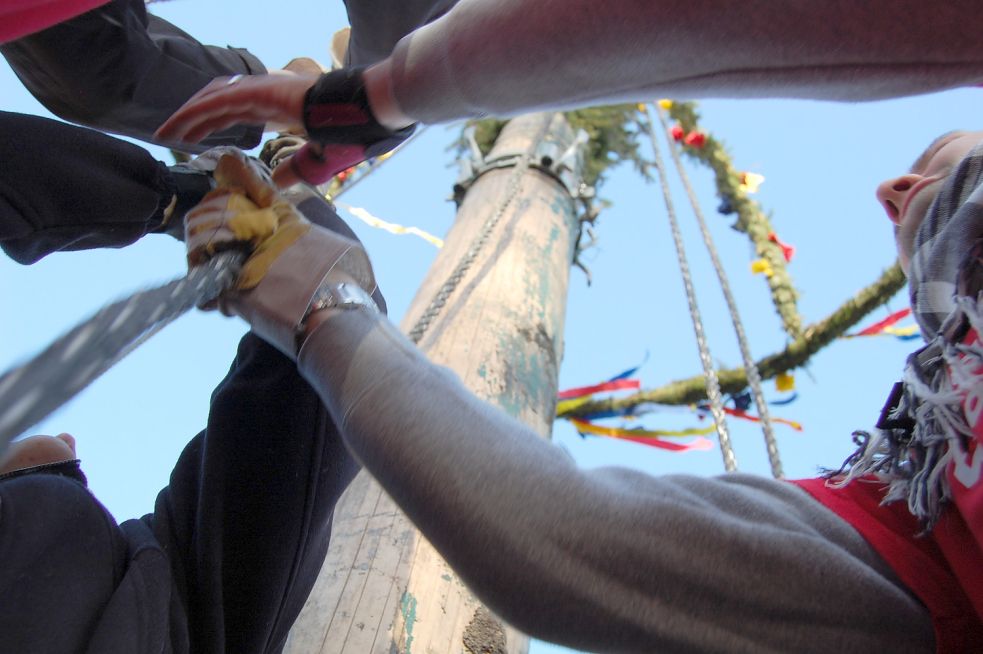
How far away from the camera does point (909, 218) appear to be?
35.4 inches

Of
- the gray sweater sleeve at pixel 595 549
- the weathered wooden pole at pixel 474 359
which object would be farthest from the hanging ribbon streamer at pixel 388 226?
the gray sweater sleeve at pixel 595 549

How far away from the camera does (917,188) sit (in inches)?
35.5

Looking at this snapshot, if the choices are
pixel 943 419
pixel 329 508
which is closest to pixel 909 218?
pixel 943 419

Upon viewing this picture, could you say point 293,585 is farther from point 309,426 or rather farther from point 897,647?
point 897,647

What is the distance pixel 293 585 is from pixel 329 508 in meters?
0.08

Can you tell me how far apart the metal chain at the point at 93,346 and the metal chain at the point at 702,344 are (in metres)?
0.75

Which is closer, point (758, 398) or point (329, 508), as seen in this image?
point (329, 508)

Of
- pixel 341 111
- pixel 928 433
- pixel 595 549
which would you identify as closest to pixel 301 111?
pixel 341 111

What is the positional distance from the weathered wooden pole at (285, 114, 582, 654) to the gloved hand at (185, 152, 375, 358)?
0.43m

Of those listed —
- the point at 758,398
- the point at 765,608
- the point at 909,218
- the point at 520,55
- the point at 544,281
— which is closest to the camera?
the point at 765,608

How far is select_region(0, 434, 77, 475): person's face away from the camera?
833 mm

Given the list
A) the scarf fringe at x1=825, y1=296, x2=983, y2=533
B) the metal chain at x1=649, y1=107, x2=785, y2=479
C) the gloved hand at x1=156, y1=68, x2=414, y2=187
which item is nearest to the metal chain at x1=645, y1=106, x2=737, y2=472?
the metal chain at x1=649, y1=107, x2=785, y2=479

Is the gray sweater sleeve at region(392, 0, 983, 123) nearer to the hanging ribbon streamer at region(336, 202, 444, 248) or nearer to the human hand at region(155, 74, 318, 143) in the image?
the human hand at region(155, 74, 318, 143)

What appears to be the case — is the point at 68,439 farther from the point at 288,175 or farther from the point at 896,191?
the point at 896,191
